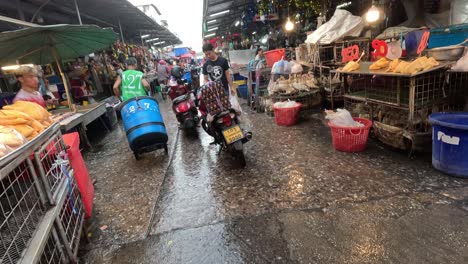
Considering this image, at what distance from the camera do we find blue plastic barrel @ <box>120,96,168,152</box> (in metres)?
5.06

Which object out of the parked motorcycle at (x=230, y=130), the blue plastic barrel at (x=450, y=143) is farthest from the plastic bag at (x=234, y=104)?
the blue plastic barrel at (x=450, y=143)

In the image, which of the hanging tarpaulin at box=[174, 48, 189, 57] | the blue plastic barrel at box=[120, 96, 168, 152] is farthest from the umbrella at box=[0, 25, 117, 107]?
the hanging tarpaulin at box=[174, 48, 189, 57]

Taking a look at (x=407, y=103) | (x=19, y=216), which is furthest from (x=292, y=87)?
(x=19, y=216)

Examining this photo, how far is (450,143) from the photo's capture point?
11.0 feet

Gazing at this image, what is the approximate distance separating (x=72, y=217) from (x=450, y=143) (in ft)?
14.8

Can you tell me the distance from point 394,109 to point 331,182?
2.03 metres

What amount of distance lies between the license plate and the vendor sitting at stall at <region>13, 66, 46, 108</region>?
3269 millimetres

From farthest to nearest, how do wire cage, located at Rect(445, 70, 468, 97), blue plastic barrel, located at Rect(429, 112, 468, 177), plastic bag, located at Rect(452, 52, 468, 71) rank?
1. wire cage, located at Rect(445, 70, 468, 97)
2. plastic bag, located at Rect(452, 52, 468, 71)
3. blue plastic barrel, located at Rect(429, 112, 468, 177)

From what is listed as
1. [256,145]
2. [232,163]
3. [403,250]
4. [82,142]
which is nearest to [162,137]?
[232,163]

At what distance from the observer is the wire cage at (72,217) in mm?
2581

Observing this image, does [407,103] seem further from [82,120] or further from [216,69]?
[82,120]

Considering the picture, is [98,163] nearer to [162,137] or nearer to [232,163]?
[162,137]

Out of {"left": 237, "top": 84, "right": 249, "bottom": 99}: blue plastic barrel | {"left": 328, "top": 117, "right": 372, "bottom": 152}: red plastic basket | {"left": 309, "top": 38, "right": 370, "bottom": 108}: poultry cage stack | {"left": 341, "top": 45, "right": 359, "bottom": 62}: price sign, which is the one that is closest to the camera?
{"left": 328, "top": 117, "right": 372, "bottom": 152}: red plastic basket

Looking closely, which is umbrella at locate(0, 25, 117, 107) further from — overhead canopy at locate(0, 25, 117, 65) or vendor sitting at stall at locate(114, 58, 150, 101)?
vendor sitting at stall at locate(114, 58, 150, 101)
